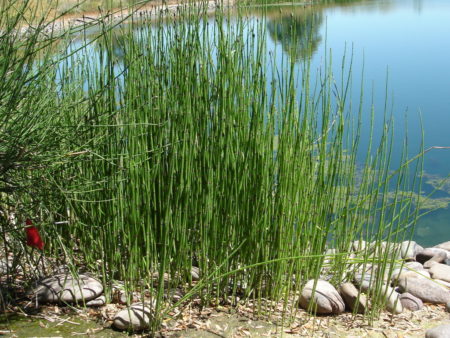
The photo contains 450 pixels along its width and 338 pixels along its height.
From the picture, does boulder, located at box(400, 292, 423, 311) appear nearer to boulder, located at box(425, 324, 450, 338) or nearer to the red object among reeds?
boulder, located at box(425, 324, 450, 338)

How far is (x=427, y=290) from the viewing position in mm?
2514

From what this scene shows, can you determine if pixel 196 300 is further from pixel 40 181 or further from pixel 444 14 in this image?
pixel 444 14

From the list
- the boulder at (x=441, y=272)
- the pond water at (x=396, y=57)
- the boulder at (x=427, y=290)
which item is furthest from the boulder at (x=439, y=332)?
the boulder at (x=441, y=272)

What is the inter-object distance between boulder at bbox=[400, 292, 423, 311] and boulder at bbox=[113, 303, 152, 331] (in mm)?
1057

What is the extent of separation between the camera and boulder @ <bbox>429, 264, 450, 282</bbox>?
283 centimetres

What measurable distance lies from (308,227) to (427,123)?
4.16 metres

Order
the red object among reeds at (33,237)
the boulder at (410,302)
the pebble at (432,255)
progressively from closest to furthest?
1. the red object among reeds at (33,237)
2. the boulder at (410,302)
3. the pebble at (432,255)

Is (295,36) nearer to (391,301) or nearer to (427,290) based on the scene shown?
(391,301)

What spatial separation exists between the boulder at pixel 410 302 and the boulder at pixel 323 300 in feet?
1.09

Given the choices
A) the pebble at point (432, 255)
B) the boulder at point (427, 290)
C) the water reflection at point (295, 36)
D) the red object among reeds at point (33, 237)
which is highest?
the water reflection at point (295, 36)

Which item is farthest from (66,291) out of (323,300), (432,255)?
(432,255)

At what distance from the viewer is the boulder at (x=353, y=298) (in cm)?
218

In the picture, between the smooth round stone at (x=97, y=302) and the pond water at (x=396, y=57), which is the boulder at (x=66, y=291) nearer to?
the smooth round stone at (x=97, y=302)

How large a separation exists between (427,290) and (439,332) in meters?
0.52
